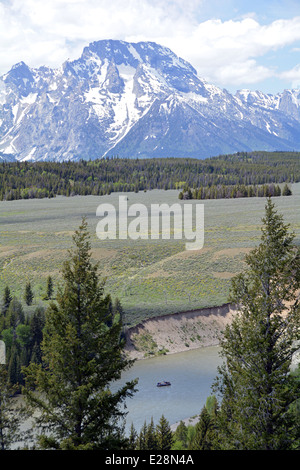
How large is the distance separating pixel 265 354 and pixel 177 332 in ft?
141

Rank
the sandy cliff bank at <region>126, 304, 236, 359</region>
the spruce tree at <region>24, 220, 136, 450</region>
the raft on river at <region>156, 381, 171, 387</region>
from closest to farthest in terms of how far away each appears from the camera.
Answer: the spruce tree at <region>24, 220, 136, 450</region>
the raft on river at <region>156, 381, 171, 387</region>
the sandy cliff bank at <region>126, 304, 236, 359</region>

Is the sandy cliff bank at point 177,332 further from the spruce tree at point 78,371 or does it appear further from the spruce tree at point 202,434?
the spruce tree at point 78,371

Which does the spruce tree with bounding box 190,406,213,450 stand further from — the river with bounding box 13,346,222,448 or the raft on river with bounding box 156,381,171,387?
the raft on river with bounding box 156,381,171,387

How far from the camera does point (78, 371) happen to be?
17.3 m

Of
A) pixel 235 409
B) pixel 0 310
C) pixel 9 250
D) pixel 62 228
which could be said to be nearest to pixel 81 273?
pixel 235 409

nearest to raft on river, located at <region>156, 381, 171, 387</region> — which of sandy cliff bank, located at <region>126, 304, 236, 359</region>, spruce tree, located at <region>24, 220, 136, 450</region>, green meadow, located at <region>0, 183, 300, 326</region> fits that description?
sandy cliff bank, located at <region>126, 304, 236, 359</region>

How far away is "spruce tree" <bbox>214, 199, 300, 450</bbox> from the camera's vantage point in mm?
16547

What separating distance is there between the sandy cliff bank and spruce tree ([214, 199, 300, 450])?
37093 mm

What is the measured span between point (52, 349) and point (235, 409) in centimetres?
706

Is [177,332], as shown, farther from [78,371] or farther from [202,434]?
[78,371]

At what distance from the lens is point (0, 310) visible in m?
55.2

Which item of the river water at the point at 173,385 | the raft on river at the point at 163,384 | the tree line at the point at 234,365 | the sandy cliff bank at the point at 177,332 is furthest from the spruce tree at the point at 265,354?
the sandy cliff bank at the point at 177,332

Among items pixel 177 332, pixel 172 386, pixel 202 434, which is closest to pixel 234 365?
pixel 202 434
